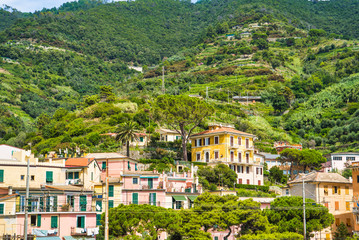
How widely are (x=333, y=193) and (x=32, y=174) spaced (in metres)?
38.1

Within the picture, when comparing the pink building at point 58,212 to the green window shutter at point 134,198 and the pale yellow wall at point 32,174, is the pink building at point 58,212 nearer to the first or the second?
the pale yellow wall at point 32,174

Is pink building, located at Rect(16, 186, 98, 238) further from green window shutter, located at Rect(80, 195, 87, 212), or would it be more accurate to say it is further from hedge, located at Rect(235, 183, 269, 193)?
hedge, located at Rect(235, 183, 269, 193)

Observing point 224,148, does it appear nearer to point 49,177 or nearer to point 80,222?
point 49,177

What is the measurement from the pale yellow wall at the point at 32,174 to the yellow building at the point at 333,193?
1251 inches

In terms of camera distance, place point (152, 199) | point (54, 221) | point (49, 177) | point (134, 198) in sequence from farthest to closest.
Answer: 1. point (152, 199)
2. point (134, 198)
3. point (49, 177)
4. point (54, 221)

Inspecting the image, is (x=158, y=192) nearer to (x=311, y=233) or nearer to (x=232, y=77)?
(x=311, y=233)

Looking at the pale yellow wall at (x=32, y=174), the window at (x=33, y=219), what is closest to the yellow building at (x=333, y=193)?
the pale yellow wall at (x=32, y=174)

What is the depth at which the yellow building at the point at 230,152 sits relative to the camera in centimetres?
8419

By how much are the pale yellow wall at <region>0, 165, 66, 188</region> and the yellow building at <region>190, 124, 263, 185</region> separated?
30.8 meters

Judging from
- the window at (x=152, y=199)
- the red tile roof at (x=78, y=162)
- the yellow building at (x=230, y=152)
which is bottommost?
the window at (x=152, y=199)

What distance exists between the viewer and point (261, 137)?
11625 cm

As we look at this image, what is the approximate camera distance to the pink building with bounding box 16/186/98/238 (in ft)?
160

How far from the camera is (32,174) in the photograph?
5478cm

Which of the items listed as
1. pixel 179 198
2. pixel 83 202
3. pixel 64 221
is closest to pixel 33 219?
pixel 64 221
